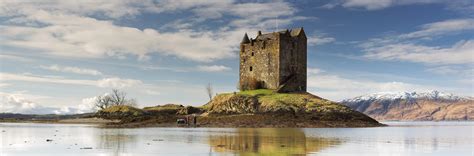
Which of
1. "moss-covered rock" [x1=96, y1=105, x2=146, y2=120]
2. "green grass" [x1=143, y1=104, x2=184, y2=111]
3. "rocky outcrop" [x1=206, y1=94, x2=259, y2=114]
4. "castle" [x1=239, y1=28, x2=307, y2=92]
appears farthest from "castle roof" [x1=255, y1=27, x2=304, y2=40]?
"moss-covered rock" [x1=96, y1=105, x2=146, y2=120]

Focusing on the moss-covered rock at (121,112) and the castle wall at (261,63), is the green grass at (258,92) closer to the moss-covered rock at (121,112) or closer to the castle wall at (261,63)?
the castle wall at (261,63)

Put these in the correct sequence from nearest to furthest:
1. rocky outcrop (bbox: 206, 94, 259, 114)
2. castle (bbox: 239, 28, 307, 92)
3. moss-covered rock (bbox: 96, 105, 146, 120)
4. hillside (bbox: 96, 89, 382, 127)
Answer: hillside (bbox: 96, 89, 382, 127) → rocky outcrop (bbox: 206, 94, 259, 114) → moss-covered rock (bbox: 96, 105, 146, 120) → castle (bbox: 239, 28, 307, 92)

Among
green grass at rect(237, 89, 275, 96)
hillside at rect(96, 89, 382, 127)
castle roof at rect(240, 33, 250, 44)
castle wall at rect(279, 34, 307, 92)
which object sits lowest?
hillside at rect(96, 89, 382, 127)

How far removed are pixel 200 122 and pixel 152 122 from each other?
5.73 m

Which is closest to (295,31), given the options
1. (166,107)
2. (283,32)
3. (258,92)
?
(283,32)

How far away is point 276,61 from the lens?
273 ft

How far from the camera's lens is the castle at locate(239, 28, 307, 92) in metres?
82.9

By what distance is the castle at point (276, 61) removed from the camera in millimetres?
82938

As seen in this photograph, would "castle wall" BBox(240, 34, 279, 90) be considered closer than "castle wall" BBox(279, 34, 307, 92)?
No

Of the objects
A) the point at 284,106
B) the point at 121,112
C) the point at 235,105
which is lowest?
the point at 121,112

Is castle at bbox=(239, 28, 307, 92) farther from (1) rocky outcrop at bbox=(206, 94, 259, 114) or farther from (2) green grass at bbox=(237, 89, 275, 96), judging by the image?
(1) rocky outcrop at bbox=(206, 94, 259, 114)

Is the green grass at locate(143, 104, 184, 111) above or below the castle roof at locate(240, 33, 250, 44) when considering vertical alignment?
below

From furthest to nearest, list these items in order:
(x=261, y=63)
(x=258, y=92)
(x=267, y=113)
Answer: (x=261, y=63) → (x=258, y=92) → (x=267, y=113)

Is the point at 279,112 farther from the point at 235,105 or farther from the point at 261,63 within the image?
the point at 261,63
